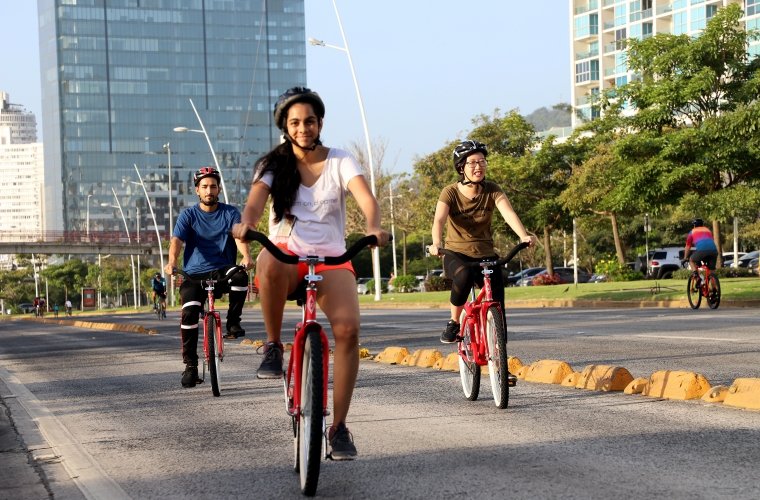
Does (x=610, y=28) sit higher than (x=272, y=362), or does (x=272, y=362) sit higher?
(x=610, y=28)

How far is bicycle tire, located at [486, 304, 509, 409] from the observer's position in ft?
26.1

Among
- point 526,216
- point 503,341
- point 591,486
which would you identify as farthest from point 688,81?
point 591,486

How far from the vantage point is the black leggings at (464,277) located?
8.68 metres

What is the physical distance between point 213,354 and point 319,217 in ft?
14.8

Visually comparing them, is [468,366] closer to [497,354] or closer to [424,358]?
[497,354]

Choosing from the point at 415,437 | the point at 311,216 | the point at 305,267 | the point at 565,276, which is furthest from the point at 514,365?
the point at 565,276

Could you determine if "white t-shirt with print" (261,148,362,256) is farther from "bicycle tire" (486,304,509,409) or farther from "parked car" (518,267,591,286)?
"parked car" (518,267,591,286)

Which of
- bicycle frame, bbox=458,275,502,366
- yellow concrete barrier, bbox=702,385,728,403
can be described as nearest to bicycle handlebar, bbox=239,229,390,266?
bicycle frame, bbox=458,275,502,366

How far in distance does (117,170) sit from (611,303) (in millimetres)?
175365

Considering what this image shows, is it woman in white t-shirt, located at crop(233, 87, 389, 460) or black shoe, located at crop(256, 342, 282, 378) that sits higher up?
woman in white t-shirt, located at crop(233, 87, 389, 460)

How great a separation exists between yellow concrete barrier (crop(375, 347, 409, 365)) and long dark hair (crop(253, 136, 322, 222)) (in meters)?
7.06

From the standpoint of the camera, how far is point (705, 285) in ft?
79.2

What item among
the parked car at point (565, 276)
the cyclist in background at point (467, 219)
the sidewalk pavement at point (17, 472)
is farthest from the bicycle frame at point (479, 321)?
the parked car at point (565, 276)

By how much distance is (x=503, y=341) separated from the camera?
8016 mm
